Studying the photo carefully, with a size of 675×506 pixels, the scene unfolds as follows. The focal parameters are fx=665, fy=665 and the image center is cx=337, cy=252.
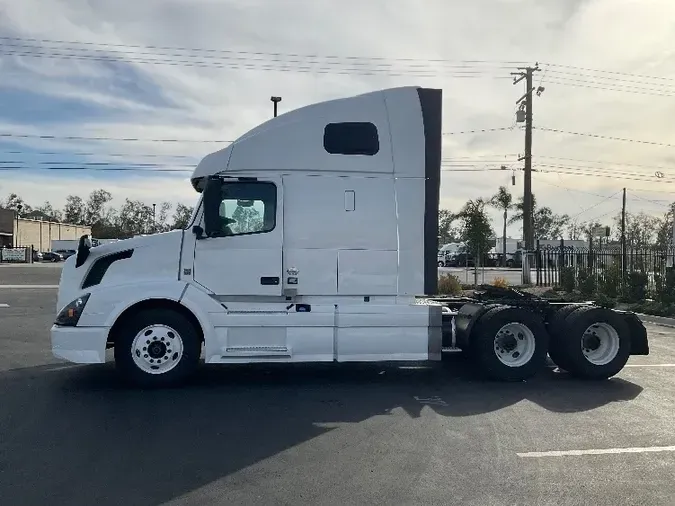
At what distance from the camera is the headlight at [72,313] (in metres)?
8.23

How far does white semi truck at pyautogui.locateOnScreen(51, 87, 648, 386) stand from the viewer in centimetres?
836

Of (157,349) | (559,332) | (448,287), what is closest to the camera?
(157,349)

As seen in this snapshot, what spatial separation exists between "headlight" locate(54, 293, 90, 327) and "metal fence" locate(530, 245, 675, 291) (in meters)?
16.5

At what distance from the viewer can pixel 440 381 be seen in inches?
359

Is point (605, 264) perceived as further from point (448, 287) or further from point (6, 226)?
point (6, 226)

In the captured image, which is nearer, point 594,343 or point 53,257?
point 594,343

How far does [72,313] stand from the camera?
27.0ft

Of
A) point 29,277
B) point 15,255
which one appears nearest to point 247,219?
point 29,277

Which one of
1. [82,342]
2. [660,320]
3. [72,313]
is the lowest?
[660,320]

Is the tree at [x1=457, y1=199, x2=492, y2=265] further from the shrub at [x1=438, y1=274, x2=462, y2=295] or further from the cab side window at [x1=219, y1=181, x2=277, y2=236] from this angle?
the cab side window at [x1=219, y1=181, x2=277, y2=236]

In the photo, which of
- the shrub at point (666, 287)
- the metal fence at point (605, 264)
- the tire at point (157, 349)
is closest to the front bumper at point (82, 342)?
the tire at point (157, 349)

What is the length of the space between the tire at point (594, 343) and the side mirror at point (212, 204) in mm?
4976

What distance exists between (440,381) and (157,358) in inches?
149

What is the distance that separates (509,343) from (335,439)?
3.82m
